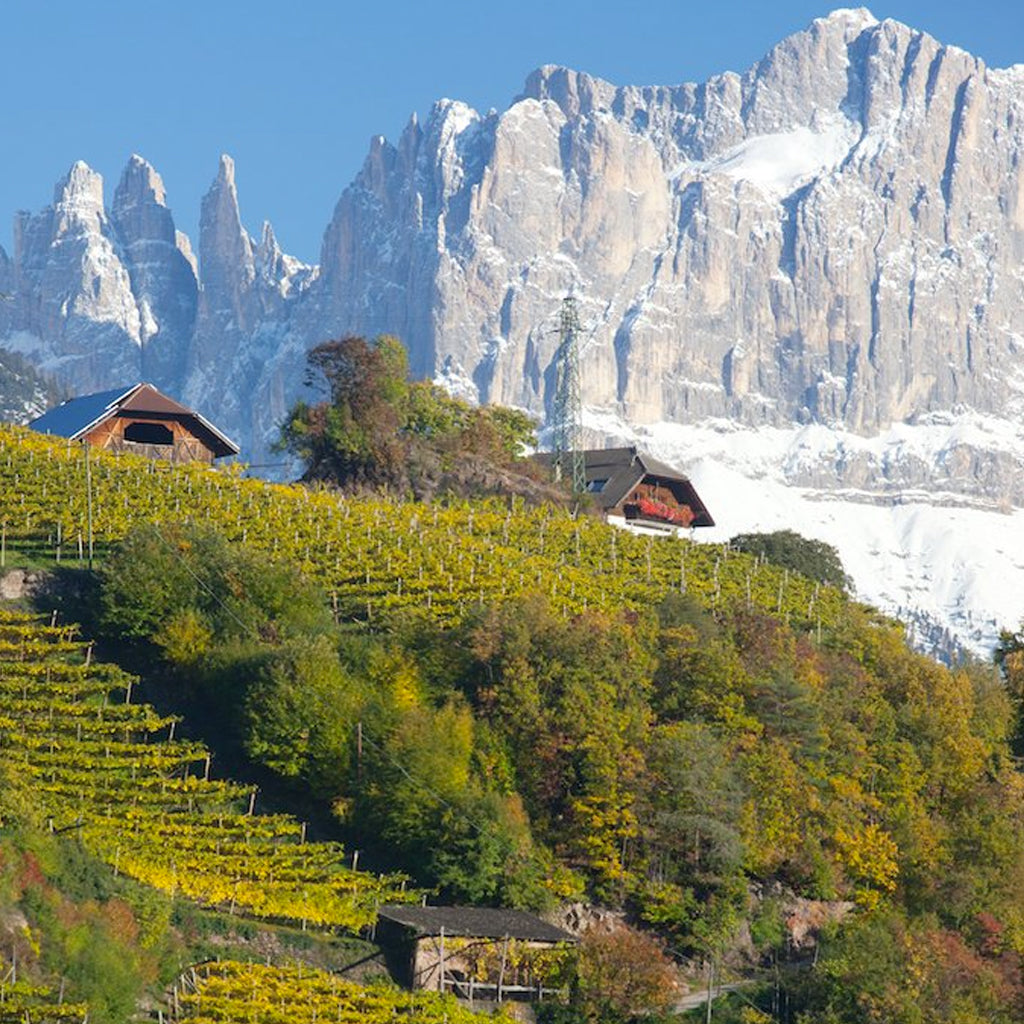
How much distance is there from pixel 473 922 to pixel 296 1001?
19.5 ft

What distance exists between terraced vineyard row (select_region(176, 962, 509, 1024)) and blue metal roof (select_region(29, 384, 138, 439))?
138 ft

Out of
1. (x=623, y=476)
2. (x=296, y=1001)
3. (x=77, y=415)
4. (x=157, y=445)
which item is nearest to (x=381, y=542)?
(x=157, y=445)

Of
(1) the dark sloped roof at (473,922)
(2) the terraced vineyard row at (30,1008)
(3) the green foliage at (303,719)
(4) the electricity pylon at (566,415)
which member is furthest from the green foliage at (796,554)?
(2) the terraced vineyard row at (30,1008)

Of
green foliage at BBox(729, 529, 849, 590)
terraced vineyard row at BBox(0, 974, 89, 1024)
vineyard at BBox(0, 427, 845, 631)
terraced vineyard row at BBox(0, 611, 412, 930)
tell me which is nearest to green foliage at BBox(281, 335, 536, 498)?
vineyard at BBox(0, 427, 845, 631)

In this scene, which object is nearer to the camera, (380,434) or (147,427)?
(380,434)

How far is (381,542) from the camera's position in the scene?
7356 cm

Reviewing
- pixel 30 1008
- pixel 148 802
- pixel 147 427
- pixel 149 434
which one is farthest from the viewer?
pixel 147 427

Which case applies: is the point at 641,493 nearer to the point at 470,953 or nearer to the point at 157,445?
the point at 157,445

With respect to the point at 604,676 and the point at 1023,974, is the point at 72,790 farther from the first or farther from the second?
the point at 1023,974

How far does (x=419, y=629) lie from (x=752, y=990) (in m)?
15.5

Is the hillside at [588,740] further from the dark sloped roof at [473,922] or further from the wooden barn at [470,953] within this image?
the dark sloped roof at [473,922]

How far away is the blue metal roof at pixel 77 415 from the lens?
88.4 m

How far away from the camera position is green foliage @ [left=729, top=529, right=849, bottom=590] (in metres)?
90.5

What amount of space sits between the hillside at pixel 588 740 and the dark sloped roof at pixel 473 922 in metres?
1.57
